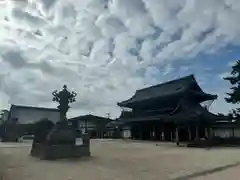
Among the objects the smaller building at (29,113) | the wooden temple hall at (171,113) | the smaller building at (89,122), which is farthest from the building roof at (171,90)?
the smaller building at (29,113)

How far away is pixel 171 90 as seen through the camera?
1464 inches

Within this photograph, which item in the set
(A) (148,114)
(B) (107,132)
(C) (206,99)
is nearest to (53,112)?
(B) (107,132)

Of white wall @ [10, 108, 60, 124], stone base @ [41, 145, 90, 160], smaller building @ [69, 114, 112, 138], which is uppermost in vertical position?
white wall @ [10, 108, 60, 124]

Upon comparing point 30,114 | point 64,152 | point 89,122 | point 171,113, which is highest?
point 30,114

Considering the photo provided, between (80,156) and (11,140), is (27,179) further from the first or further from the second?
(11,140)

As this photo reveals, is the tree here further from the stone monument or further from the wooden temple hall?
the stone monument


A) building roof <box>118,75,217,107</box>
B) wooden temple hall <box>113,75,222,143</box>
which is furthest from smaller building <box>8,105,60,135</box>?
wooden temple hall <box>113,75,222,143</box>

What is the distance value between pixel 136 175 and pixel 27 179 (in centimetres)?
326

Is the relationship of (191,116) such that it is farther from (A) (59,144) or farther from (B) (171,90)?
(A) (59,144)

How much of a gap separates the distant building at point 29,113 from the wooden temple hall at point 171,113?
26079 millimetres

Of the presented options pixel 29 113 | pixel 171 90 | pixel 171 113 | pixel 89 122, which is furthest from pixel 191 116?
pixel 29 113

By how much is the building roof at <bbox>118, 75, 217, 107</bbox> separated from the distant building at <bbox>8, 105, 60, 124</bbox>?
2517 centimetres

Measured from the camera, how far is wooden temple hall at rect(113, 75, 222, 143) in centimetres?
2922

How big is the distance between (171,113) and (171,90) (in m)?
5.63
